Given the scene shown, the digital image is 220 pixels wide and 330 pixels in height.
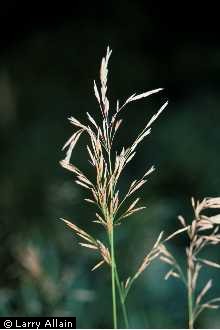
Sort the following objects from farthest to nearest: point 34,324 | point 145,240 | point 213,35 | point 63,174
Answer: point 213,35 < point 63,174 < point 145,240 < point 34,324

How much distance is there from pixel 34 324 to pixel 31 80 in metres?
1.64

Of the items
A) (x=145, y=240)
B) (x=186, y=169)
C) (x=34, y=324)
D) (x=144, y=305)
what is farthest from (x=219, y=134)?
(x=34, y=324)

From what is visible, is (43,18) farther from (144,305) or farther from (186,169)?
(144,305)

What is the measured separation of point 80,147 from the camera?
244cm

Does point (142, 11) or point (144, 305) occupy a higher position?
point (142, 11)

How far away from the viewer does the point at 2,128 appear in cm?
253

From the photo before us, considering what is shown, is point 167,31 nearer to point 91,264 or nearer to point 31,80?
point 31,80

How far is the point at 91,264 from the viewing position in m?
2.02

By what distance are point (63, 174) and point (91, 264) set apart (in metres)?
0.43

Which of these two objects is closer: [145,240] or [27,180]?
[145,240]

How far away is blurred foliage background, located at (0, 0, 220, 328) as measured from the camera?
1.88m

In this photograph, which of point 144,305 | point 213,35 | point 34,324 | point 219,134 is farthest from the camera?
point 213,35

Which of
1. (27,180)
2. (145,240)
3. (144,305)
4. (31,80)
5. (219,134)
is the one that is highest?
(31,80)

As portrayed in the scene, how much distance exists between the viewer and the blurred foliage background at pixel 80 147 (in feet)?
6.16
